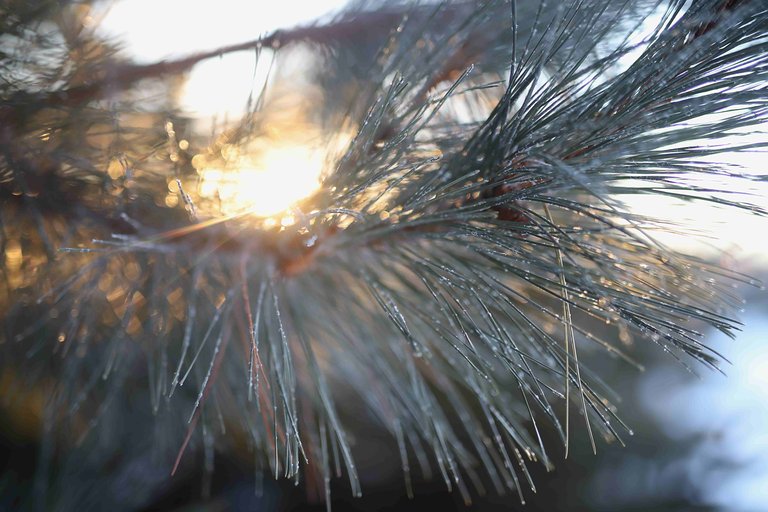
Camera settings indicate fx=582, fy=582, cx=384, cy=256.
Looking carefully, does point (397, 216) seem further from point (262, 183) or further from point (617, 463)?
point (617, 463)

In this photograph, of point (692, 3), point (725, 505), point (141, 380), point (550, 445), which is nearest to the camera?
point (692, 3)

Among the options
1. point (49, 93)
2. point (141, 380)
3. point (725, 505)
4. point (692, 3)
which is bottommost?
point (725, 505)


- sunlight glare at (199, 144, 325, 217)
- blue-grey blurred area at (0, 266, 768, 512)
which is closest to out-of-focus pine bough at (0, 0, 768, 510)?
sunlight glare at (199, 144, 325, 217)

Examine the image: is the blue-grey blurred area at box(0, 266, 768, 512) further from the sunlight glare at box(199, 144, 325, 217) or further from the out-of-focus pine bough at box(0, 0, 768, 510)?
the sunlight glare at box(199, 144, 325, 217)

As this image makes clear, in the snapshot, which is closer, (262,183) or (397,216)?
(397,216)

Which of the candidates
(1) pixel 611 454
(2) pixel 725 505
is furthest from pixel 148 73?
(2) pixel 725 505

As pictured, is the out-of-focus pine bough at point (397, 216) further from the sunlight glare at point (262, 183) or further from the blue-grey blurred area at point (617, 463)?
the blue-grey blurred area at point (617, 463)

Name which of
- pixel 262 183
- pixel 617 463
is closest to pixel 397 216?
pixel 262 183

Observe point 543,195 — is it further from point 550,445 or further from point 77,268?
point 550,445

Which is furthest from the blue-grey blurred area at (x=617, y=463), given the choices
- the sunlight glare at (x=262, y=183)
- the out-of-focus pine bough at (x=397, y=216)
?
the sunlight glare at (x=262, y=183)
